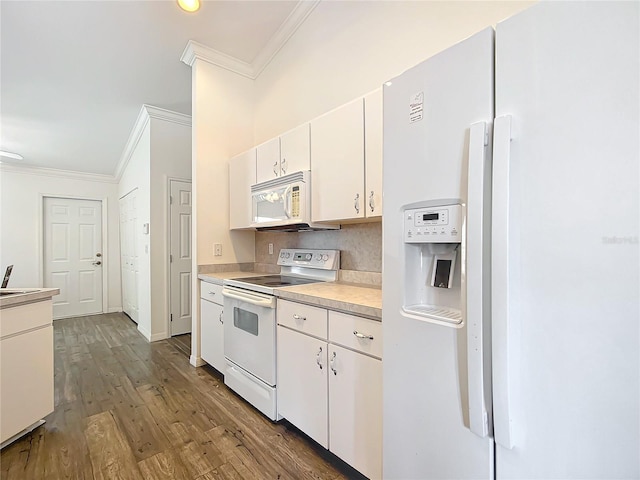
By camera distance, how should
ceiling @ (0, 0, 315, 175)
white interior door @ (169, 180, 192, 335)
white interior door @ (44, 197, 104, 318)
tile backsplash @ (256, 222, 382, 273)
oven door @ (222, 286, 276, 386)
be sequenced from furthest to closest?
white interior door @ (44, 197, 104, 318) → white interior door @ (169, 180, 192, 335) → ceiling @ (0, 0, 315, 175) → tile backsplash @ (256, 222, 382, 273) → oven door @ (222, 286, 276, 386)

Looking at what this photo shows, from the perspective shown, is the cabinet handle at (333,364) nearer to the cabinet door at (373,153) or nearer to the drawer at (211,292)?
the cabinet door at (373,153)

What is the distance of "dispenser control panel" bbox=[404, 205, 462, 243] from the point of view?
36.7 inches

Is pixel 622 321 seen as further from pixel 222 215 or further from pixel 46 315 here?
pixel 222 215

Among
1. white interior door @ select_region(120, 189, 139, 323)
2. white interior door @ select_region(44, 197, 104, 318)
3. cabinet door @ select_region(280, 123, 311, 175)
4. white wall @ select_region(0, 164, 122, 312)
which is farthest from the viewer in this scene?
white interior door @ select_region(44, 197, 104, 318)

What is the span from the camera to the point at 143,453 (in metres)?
1.70

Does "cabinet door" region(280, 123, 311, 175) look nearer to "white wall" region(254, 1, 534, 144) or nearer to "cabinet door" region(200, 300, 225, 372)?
"white wall" region(254, 1, 534, 144)

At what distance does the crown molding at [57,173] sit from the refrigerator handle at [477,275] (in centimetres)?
678

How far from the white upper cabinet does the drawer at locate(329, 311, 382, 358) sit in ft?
3.86

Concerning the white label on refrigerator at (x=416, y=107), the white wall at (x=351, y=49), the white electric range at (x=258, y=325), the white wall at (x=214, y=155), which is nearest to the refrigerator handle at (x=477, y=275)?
the white label on refrigerator at (x=416, y=107)

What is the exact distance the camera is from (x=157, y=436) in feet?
6.08

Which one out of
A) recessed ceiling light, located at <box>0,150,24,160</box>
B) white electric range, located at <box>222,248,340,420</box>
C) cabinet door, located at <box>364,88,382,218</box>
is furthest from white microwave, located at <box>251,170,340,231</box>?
recessed ceiling light, located at <box>0,150,24,160</box>

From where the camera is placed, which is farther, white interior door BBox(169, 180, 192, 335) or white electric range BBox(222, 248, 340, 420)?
white interior door BBox(169, 180, 192, 335)

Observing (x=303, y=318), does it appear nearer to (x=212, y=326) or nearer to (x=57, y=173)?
(x=212, y=326)

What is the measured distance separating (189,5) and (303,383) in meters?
2.83
